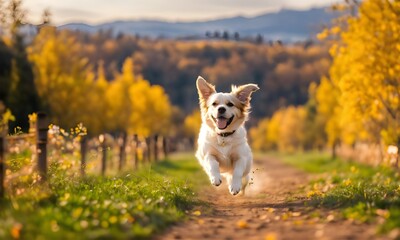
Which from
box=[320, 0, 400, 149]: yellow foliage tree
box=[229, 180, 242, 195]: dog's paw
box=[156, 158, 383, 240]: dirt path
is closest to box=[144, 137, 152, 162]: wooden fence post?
box=[320, 0, 400, 149]: yellow foliage tree

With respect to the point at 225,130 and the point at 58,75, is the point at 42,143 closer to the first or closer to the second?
the point at 225,130

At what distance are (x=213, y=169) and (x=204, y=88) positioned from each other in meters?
1.83

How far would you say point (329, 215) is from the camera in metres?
7.72

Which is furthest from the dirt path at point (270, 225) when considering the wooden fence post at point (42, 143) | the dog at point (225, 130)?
the wooden fence post at point (42, 143)

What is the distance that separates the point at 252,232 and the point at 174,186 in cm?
375

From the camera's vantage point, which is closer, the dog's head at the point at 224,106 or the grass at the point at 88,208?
the grass at the point at 88,208

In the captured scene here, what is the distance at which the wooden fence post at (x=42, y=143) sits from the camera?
9.30 m

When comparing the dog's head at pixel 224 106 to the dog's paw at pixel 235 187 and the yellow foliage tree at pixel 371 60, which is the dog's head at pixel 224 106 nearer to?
the dog's paw at pixel 235 187

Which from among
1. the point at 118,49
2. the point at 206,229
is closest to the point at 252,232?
the point at 206,229

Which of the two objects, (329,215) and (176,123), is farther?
(176,123)

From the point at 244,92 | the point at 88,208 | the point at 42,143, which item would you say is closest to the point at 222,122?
the point at 244,92

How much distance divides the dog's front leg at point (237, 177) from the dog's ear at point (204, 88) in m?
1.49

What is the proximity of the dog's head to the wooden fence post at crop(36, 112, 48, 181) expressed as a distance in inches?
118

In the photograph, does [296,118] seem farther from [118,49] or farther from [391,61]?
[118,49]
